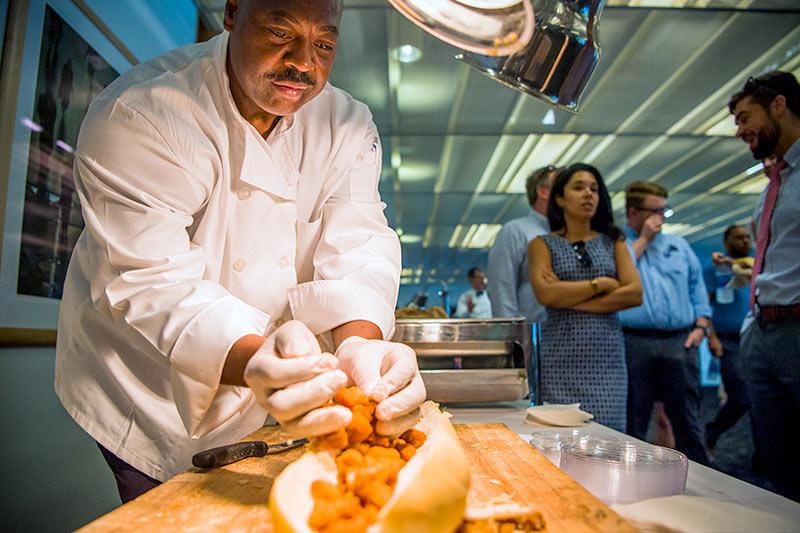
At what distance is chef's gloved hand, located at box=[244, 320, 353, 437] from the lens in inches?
32.4

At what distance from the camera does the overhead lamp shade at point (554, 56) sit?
1.24 meters

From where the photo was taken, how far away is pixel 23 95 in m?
1.69

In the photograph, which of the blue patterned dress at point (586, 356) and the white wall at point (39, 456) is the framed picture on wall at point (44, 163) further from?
the blue patterned dress at point (586, 356)

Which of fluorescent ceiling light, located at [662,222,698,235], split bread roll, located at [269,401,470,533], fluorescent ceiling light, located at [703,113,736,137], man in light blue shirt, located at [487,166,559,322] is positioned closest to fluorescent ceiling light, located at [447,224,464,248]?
fluorescent ceiling light, located at [662,222,698,235]

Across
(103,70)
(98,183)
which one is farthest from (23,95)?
(98,183)

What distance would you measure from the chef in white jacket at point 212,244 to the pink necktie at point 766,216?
1.90m

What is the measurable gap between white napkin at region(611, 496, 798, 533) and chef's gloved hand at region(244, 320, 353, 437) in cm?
48

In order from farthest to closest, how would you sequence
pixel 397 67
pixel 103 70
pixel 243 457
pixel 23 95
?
pixel 397 67 < pixel 103 70 < pixel 23 95 < pixel 243 457

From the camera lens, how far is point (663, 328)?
3.06 metres

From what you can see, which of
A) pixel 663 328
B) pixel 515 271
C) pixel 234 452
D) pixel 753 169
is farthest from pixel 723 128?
pixel 234 452

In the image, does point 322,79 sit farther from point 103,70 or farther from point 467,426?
point 103,70

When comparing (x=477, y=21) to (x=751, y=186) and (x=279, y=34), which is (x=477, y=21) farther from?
(x=751, y=186)

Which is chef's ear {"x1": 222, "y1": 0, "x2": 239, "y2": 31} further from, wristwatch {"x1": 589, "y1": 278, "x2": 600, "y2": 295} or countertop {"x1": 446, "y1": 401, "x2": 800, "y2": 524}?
wristwatch {"x1": 589, "y1": 278, "x2": 600, "y2": 295}

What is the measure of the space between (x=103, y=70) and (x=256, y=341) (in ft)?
5.89
